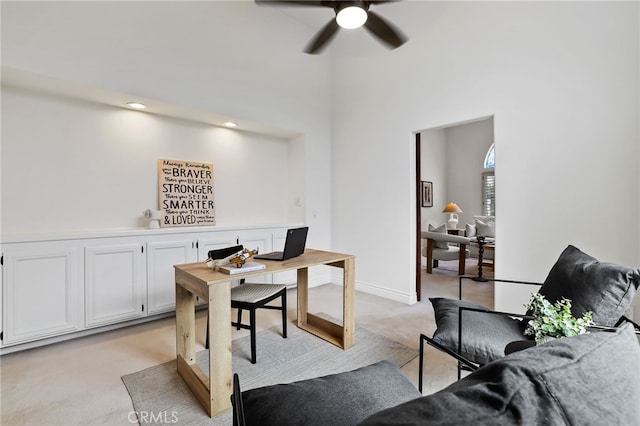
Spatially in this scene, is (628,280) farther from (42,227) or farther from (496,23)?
(42,227)

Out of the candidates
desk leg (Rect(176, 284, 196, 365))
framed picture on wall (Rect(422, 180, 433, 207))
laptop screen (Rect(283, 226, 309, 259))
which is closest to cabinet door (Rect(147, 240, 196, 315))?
desk leg (Rect(176, 284, 196, 365))

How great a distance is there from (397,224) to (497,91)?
1673 millimetres

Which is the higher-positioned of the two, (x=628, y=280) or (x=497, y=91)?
(x=497, y=91)

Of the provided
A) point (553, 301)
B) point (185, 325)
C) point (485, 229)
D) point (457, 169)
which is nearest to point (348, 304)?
point (185, 325)

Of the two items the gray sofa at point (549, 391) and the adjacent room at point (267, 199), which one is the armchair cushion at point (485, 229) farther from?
the gray sofa at point (549, 391)

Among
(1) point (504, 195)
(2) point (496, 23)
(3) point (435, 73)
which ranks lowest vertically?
(1) point (504, 195)

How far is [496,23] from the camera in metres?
2.75

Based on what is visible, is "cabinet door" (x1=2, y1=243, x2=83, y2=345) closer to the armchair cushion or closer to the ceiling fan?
the ceiling fan

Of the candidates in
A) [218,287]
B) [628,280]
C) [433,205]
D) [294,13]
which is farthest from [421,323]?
[433,205]

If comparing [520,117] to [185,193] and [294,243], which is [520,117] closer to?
[294,243]

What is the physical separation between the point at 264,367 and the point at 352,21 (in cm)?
263

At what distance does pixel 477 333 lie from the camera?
1562 mm

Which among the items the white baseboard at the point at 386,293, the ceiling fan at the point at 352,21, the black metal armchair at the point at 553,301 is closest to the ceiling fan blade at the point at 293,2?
the ceiling fan at the point at 352,21

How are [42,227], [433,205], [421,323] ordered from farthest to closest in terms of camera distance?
[433,205] < [421,323] < [42,227]
